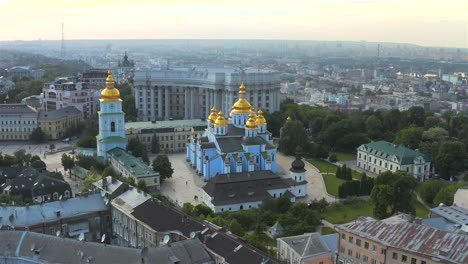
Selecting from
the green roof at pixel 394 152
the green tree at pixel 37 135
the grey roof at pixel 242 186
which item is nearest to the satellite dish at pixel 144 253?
the grey roof at pixel 242 186

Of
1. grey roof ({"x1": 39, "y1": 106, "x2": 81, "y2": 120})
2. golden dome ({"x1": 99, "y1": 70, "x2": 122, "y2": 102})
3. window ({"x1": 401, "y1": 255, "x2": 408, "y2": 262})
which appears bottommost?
window ({"x1": 401, "y1": 255, "x2": 408, "y2": 262})

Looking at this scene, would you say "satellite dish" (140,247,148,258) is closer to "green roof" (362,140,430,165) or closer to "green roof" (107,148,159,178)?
"green roof" (107,148,159,178)

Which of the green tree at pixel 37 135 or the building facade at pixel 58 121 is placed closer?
the green tree at pixel 37 135

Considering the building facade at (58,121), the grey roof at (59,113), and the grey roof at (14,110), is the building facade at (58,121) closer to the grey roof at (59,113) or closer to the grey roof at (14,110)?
the grey roof at (59,113)

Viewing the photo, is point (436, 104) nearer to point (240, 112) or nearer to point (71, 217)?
point (240, 112)

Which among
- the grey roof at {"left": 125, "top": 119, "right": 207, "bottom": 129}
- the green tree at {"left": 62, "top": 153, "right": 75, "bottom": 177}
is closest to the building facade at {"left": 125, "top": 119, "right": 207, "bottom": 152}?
the grey roof at {"left": 125, "top": 119, "right": 207, "bottom": 129}
